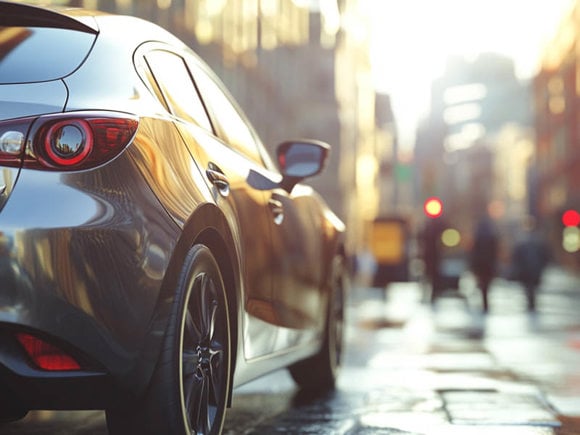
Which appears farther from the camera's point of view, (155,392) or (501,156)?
(501,156)

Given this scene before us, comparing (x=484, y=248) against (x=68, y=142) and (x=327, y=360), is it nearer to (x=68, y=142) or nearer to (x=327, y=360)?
(x=327, y=360)

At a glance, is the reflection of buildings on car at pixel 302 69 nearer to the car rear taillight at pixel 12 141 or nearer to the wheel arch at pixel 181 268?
the wheel arch at pixel 181 268

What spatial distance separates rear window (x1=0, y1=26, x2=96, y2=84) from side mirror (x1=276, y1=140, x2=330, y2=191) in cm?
204

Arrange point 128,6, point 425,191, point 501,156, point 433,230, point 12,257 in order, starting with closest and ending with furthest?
point 12,257 < point 433,230 < point 425,191 < point 128,6 < point 501,156

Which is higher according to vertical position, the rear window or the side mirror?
the rear window

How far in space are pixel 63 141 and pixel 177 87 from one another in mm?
1093

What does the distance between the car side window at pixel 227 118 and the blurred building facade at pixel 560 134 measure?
60112 millimetres

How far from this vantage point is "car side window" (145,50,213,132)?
4340 mm

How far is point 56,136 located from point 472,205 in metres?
193

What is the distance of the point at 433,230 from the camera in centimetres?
2495

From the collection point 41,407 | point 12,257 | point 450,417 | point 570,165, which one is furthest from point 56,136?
point 570,165

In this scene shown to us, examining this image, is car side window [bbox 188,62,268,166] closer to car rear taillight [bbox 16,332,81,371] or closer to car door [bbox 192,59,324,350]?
car door [bbox 192,59,324,350]

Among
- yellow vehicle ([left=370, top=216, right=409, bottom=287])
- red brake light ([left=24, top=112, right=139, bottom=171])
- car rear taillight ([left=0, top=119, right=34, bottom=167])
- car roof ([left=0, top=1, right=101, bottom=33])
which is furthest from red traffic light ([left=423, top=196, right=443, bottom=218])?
car rear taillight ([left=0, top=119, right=34, bottom=167])

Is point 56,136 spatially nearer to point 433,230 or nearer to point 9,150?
point 9,150
